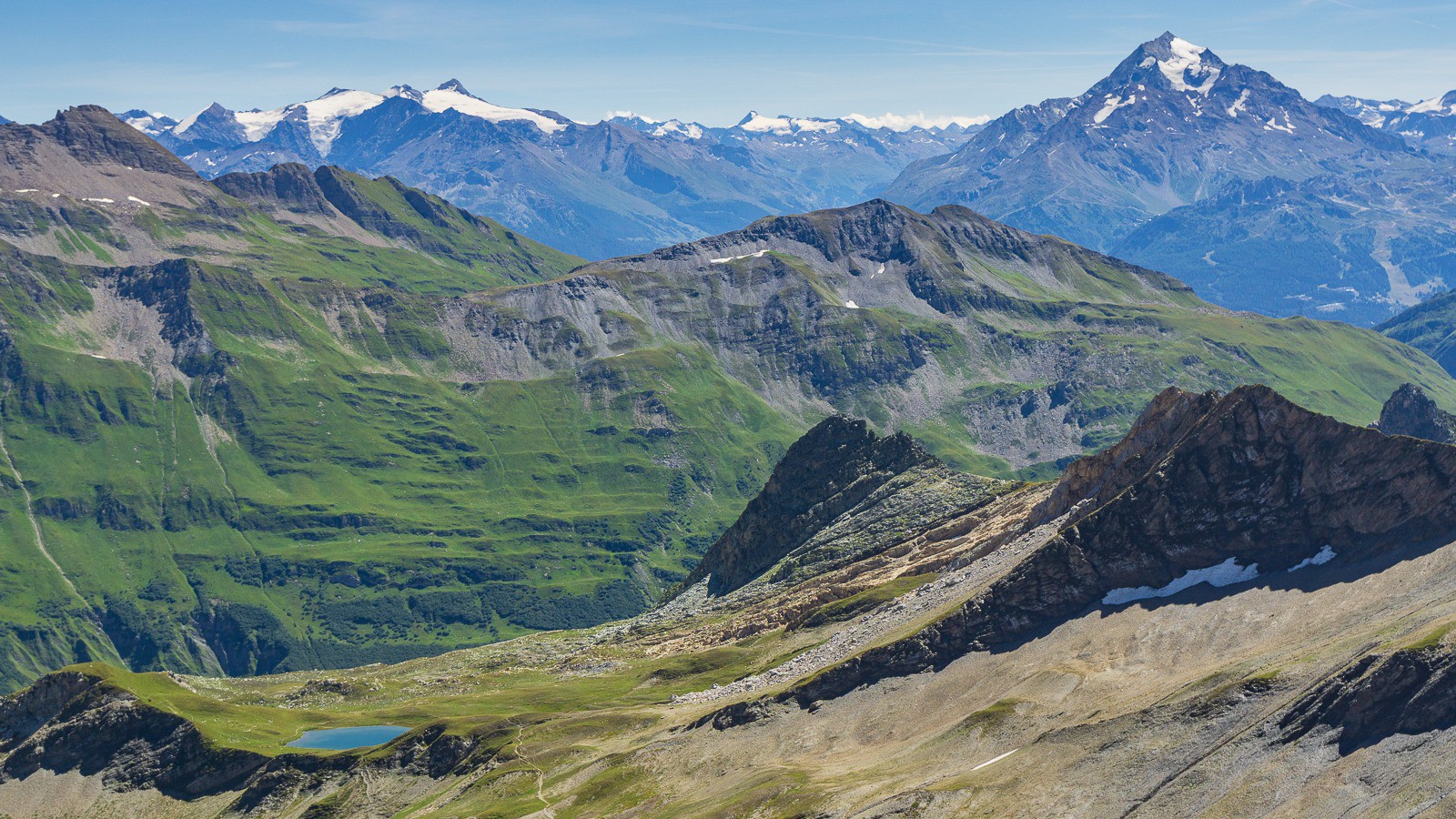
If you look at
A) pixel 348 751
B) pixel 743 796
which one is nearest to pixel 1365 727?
pixel 743 796

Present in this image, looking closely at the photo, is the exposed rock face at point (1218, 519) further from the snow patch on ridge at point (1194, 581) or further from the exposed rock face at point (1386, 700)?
the exposed rock face at point (1386, 700)

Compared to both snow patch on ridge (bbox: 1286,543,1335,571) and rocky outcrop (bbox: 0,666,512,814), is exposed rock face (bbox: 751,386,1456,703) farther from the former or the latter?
rocky outcrop (bbox: 0,666,512,814)

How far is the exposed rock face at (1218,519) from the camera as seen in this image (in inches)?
5507

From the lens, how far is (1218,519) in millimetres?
150000

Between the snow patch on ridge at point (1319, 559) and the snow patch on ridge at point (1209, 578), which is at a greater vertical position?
the snow patch on ridge at point (1319, 559)

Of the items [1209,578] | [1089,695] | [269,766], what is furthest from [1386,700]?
[269,766]

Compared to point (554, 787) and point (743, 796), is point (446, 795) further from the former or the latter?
point (743, 796)

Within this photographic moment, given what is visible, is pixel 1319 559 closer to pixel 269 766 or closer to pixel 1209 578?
pixel 1209 578

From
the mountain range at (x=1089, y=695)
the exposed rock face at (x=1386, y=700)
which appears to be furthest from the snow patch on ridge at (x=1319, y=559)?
the exposed rock face at (x=1386, y=700)

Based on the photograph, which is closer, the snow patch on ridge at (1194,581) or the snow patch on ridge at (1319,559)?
the snow patch on ridge at (1319,559)

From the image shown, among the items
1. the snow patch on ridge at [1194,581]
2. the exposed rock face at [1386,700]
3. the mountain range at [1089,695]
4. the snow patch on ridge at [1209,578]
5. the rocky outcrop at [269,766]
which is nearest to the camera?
the exposed rock face at [1386,700]

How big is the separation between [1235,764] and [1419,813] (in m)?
17.8


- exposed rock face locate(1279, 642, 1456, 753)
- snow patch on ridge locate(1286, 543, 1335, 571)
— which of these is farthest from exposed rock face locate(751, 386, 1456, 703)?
exposed rock face locate(1279, 642, 1456, 753)

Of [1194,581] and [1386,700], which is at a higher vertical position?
[1194,581]
